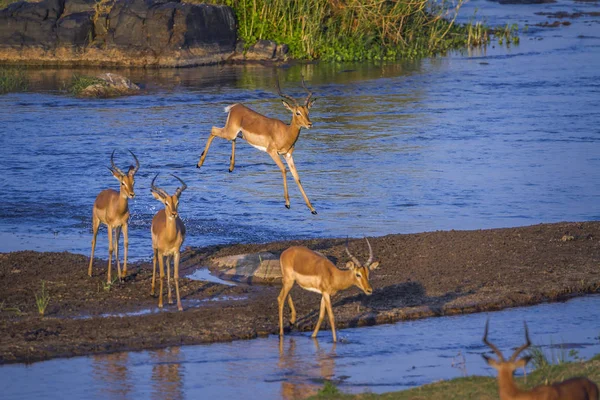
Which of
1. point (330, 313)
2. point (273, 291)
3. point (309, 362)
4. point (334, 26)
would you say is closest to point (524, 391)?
point (309, 362)

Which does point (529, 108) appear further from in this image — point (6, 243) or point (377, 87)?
point (6, 243)

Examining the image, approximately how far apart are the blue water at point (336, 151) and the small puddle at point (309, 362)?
443 centimetres

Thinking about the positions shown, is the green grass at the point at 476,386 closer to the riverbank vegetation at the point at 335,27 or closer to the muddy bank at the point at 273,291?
the muddy bank at the point at 273,291

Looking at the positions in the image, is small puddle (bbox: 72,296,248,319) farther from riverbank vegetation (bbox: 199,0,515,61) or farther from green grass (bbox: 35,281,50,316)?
riverbank vegetation (bbox: 199,0,515,61)

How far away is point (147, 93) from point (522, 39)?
58.0ft

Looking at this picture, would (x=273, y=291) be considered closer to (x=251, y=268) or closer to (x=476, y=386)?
(x=251, y=268)

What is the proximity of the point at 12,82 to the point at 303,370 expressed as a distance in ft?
75.3

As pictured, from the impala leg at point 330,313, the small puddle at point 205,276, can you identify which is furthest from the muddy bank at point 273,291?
the impala leg at point 330,313

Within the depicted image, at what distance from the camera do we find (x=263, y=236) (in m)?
15.4

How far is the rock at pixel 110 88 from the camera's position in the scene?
28875 mm

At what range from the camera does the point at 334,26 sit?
1372 inches

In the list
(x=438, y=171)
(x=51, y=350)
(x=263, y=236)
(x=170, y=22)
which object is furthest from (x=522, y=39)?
(x=51, y=350)

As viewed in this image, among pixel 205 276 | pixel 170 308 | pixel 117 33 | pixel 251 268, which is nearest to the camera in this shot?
pixel 170 308

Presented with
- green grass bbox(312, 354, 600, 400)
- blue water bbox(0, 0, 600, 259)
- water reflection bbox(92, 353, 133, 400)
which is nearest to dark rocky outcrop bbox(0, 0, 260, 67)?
blue water bbox(0, 0, 600, 259)
